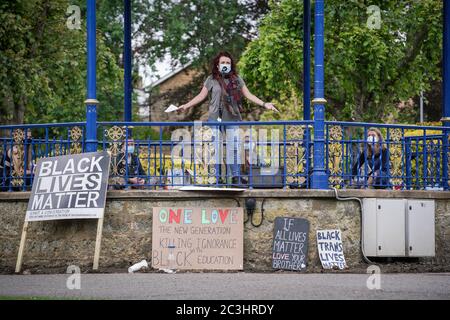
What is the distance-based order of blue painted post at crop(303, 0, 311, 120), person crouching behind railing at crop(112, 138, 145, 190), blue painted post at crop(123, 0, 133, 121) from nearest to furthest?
person crouching behind railing at crop(112, 138, 145, 190) → blue painted post at crop(303, 0, 311, 120) → blue painted post at crop(123, 0, 133, 121)

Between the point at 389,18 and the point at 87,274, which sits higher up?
the point at 389,18

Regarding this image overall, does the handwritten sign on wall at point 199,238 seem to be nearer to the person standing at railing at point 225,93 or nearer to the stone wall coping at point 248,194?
the stone wall coping at point 248,194

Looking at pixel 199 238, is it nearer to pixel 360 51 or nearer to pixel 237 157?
pixel 237 157

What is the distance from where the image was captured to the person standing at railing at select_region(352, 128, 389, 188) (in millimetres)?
14305

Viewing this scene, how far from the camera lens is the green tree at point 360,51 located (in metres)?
27.5

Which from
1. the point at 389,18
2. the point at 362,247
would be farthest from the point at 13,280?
the point at 389,18

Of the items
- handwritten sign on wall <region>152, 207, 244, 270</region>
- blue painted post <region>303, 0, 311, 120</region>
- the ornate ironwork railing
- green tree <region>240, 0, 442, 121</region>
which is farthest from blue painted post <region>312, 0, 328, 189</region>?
green tree <region>240, 0, 442, 121</region>

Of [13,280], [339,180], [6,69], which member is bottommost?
[13,280]

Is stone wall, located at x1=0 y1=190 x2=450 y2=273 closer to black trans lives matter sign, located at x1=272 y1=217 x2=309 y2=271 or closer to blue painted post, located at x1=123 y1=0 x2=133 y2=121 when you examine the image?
black trans lives matter sign, located at x1=272 y1=217 x2=309 y2=271

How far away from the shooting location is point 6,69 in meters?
24.2

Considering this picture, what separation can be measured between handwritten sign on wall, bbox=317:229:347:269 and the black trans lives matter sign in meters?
0.19

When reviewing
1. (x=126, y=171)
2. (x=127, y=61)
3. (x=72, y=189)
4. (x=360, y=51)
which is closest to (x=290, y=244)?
(x=126, y=171)
